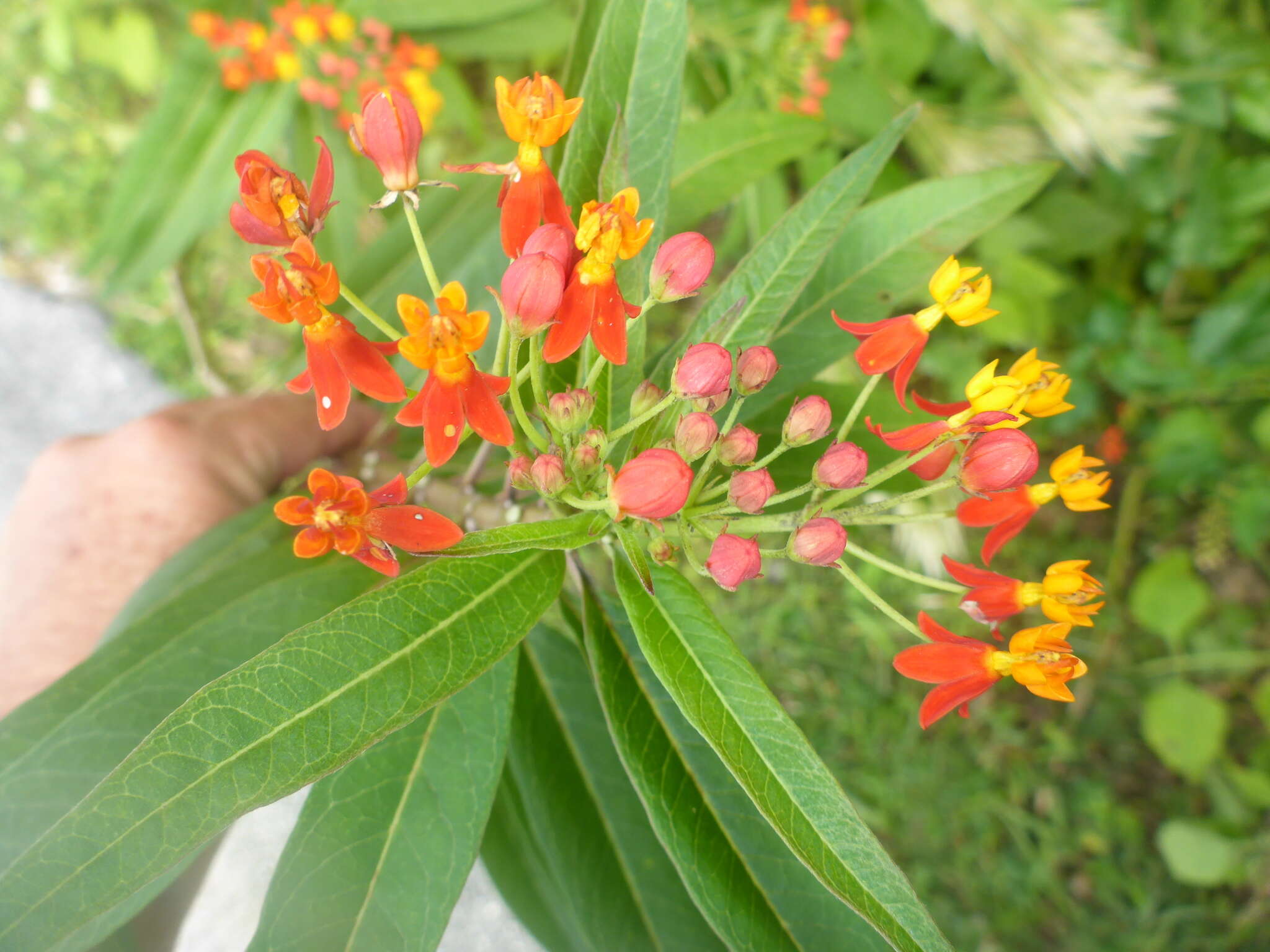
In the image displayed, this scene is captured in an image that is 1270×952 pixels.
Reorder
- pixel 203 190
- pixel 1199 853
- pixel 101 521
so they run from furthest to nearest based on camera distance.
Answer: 1. pixel 1199 853
2. pixel 203 190
3. pixel 101 521

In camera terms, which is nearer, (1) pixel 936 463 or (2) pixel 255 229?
(2) pixel 255 229

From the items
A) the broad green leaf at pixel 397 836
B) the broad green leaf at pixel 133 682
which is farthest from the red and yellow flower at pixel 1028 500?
the broad green leaf at pixel 133 682

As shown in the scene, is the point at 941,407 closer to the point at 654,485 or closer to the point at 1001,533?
the point at 1001,533

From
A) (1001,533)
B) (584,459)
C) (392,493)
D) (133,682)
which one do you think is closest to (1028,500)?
(1001,533)

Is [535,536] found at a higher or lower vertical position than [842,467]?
higher

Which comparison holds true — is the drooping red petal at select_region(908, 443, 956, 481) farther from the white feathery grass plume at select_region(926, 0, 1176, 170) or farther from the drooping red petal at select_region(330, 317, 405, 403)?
the white feathery grass plume at select_region(926, 0, 1176, 170)

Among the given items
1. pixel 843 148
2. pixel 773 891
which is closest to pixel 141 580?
pixel 773 891
